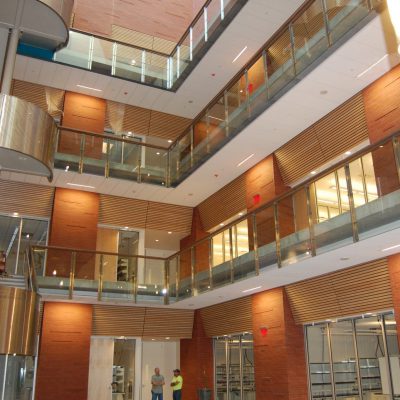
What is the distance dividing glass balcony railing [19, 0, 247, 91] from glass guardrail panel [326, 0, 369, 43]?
497cm

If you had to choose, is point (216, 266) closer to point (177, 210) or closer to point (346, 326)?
point (346, 326)

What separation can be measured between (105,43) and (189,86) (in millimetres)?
3100

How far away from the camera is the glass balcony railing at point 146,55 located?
45.7 feet

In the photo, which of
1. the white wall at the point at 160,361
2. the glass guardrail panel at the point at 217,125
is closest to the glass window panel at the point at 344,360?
the glass guardrail panel at the point at 217,125

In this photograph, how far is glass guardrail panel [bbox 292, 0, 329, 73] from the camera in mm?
9047

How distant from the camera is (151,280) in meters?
13.3

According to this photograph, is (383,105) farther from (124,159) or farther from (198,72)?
(124,159)

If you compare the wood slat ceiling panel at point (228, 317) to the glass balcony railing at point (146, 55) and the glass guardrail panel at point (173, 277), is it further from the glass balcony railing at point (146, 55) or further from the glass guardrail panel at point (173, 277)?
the glass balcony railing at point (146, 55)

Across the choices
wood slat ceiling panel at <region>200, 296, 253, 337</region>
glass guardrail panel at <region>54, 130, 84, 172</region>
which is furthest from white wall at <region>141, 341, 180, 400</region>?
glass guardrail panel at <region>54, 130, 84, 172</region>

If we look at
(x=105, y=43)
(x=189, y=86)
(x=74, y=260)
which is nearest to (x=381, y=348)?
(x=74, y=260)

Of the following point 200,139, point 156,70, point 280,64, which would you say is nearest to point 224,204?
point 200,139

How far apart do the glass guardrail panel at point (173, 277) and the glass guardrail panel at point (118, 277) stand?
1021 millimetres

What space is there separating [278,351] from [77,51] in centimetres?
1088

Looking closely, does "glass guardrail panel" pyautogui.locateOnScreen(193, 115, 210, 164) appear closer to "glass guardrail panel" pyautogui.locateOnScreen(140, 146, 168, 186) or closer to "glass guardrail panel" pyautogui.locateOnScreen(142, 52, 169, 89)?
"glass guardrail panel" pyautogui.locateOnScreen(140, 146, 168, 186)
